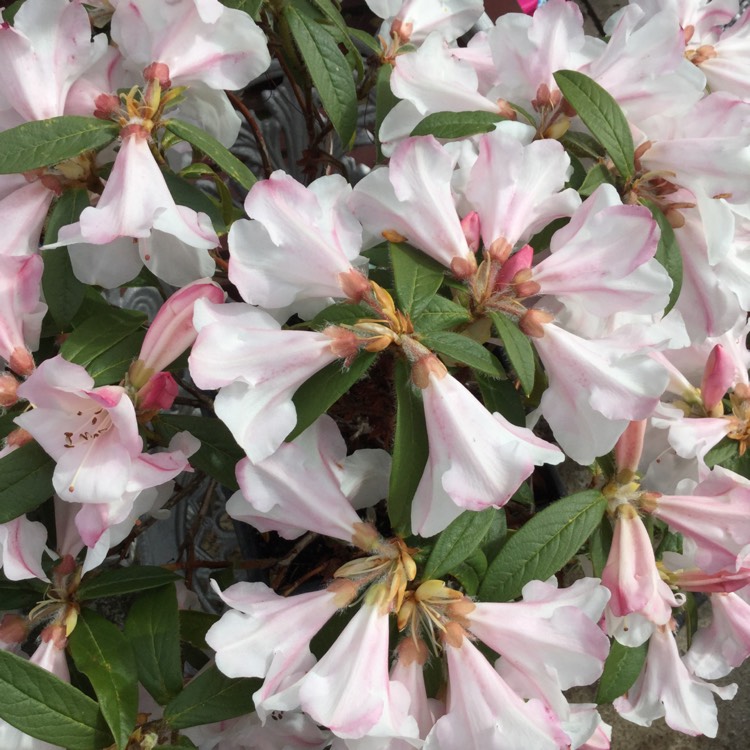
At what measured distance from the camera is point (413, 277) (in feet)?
1.75

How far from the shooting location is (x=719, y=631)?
0.73 metres

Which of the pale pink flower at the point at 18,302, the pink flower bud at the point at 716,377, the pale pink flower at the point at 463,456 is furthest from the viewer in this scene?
the pink flower bud at the point at 716,377

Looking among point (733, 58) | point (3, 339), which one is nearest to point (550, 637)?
point (3, 339)

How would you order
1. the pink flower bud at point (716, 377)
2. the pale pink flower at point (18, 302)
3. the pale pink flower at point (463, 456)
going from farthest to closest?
the pink flower bud at point (716, 377) → the pale pink flower at point (18, 302) → the pale pink flower at point (463, 456)

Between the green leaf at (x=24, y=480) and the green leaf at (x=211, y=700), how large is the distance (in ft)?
0.64

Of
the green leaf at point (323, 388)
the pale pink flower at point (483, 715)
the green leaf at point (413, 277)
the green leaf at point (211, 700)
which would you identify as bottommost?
the green leaf at point (211, 700)

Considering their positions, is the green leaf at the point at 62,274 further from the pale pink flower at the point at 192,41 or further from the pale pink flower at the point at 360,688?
the pale pink flower at the point at 360,688

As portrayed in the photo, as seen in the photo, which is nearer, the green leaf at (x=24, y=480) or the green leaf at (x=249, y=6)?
the green leaf at (x=24, y=480)

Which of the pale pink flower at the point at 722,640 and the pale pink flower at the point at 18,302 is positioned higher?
the pale pink flower at the point at 18,302

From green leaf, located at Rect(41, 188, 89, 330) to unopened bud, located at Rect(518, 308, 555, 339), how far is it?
347mm

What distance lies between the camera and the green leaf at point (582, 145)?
2.13ft

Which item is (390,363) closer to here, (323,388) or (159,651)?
(323,388)

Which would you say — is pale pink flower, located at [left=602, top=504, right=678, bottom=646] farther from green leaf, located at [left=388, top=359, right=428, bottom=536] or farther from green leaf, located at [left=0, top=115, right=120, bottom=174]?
green leaf, located at [left=0, top=115, right=120, bottom=174]

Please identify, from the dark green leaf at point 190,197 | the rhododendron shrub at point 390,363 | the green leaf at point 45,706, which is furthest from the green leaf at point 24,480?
the dark green leaf at point 190,197
